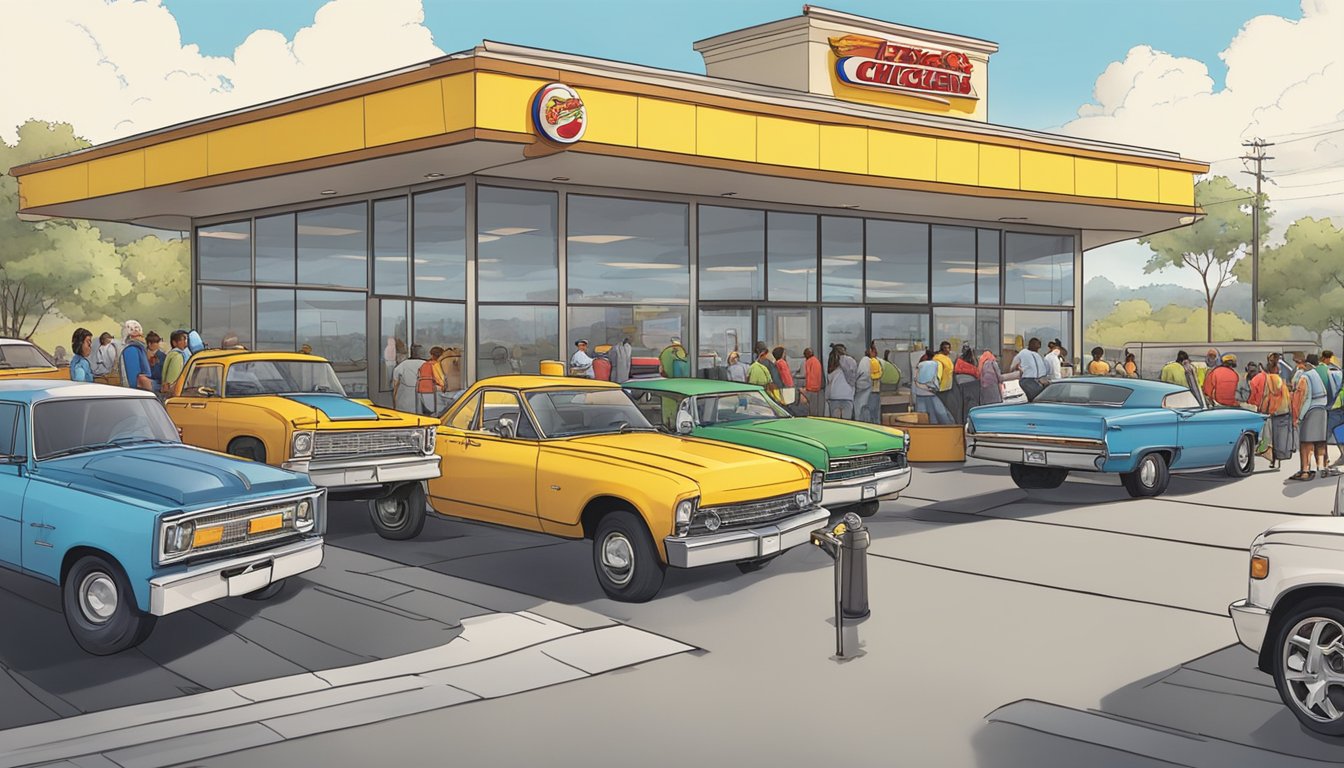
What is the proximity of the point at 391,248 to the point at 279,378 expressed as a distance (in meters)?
7.75

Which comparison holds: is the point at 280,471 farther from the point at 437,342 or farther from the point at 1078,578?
the point at 437,342

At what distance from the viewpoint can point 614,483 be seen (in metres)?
9.09

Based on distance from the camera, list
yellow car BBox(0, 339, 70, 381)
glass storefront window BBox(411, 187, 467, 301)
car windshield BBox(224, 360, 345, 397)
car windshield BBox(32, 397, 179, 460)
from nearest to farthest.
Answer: car windshield BBox(32, 397, 179, 460) → car windshield BBox(224, 360, 345, 397) → yellow car BBox(0, 339, 70, 381) → glass storefront window BBox(411, 187, 467, 301)

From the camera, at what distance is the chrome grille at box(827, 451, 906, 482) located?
463 inches

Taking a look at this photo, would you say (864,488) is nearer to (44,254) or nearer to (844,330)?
(844,330)

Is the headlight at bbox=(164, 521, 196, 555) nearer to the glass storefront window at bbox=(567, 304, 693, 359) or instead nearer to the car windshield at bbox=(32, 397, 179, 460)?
the car windshield at bbox=(32, 397, 179, 460)

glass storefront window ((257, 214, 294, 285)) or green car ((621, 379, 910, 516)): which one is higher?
glass storefront window ((257, 214, 294, 285))

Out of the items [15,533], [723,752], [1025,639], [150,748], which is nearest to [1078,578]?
[1025,639]

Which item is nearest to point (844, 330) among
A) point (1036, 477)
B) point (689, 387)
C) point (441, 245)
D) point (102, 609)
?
point (1036, 477)

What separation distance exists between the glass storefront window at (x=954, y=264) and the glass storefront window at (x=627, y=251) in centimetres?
748

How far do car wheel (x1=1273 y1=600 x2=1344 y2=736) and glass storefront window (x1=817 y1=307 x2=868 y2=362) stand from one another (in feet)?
57.8

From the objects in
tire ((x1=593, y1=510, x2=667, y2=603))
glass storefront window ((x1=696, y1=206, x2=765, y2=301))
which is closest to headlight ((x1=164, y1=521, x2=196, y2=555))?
tire ((x1=593, y1=510, x2=667, y2=603))

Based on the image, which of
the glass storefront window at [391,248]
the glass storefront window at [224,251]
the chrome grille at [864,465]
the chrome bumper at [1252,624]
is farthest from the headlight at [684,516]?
the glass storefront window at [224,251]

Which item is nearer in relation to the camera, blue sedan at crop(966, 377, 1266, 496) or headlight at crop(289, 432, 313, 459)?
headlight at crop(289, 432, 313, 459)
